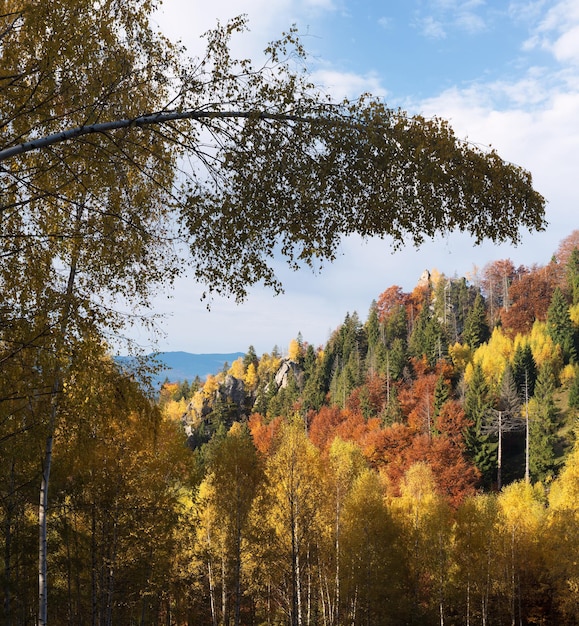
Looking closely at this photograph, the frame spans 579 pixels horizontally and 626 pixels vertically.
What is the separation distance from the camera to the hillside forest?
1122cm

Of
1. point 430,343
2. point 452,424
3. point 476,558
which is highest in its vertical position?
point 430,343

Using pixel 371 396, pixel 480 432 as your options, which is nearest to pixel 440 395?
pixel 480 432

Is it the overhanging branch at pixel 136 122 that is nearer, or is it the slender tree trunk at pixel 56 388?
the overhanging branch at pixel 136 122

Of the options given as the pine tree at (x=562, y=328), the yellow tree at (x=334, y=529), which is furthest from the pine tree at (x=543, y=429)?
the yellow tree at (x=334, y=529)

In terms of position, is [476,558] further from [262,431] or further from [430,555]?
[262,431]

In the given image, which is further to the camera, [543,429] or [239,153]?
[543,429]

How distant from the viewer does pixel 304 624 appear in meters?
18.1

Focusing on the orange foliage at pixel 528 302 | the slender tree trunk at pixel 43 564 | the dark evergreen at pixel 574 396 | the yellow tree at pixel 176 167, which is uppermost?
the orange foliage at pixel 528 302

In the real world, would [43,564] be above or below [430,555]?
above

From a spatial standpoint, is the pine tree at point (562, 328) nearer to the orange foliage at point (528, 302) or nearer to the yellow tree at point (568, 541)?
the orange foliage at point (528, 302)

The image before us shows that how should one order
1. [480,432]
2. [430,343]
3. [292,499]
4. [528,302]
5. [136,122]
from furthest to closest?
[528,302] → [430,343] → [480,432] → [292,499] → [136,122]

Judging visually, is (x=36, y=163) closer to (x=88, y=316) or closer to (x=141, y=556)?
(x=88, y=316)

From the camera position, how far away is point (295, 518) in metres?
15.3

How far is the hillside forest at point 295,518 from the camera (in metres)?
11.2
